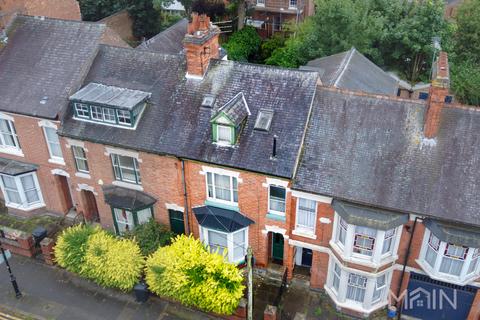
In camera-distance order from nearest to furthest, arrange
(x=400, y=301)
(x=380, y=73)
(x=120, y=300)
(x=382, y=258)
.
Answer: (x=382, y=258) → (x=400, y=301) → (x=120, y=300) → (x=380, y=73)

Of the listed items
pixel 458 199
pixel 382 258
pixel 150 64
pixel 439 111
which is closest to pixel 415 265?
pixel 382 258

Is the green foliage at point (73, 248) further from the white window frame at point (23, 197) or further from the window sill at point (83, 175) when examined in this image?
the white window frame at point (23, 197)

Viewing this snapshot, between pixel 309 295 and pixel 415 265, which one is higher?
pixel 415 265

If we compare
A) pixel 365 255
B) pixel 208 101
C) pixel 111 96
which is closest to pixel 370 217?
pixel 365 255

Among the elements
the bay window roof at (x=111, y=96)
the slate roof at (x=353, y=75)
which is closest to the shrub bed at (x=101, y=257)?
the bay window roof at (x=111, y=96)

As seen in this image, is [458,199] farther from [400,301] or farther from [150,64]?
[150,64]

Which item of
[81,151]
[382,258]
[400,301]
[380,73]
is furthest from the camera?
[380,73]
